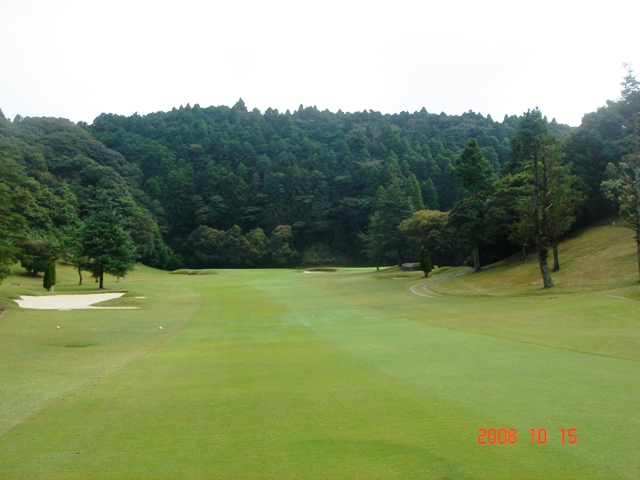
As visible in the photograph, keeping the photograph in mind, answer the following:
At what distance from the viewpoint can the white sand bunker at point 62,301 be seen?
99.9 ft

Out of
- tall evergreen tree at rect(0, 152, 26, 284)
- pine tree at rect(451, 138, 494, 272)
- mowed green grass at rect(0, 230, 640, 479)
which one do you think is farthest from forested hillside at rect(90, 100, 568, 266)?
mowed green grass at rect(0, 230, 640, 479)

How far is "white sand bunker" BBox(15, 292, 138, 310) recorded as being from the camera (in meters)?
30.4

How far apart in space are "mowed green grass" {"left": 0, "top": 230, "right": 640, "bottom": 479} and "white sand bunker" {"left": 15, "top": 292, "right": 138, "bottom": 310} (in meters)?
10.4

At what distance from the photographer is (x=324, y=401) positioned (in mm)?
8258

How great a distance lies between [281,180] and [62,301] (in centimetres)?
8152

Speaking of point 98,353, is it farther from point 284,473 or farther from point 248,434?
point 284,473

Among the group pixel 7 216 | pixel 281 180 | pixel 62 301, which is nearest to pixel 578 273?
pixel 7 216

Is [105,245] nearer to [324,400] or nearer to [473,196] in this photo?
[473,196]

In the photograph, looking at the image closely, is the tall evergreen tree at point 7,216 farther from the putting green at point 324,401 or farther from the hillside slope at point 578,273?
Result: the hillside slope at point 578,273

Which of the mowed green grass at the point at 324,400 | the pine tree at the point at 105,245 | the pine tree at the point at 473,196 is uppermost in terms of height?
the pine tree at the point at 473,196

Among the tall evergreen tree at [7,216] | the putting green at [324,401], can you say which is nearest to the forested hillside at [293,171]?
the tall evergreen tree at [7,216]

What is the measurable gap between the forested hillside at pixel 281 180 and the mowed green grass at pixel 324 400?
109 feet

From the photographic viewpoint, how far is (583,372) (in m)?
10.0

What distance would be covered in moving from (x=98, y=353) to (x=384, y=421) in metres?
11.4
